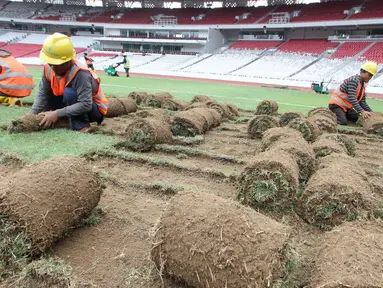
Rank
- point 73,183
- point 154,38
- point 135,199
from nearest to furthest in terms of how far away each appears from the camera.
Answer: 1. point 73,183
2. point 135,199
3. point 154,38

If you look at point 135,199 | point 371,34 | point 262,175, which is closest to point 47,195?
point 135,199

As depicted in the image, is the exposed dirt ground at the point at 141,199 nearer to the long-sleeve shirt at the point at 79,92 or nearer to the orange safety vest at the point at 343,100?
the long-sleeve shirt at the point at 79,92

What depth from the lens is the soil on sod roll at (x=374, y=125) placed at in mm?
8141

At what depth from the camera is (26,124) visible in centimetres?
590

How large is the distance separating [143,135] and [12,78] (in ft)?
16.8

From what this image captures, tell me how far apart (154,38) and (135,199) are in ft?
156

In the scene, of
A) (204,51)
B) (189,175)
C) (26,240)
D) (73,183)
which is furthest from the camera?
(204,51)

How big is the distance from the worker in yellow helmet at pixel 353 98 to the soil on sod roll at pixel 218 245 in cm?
792

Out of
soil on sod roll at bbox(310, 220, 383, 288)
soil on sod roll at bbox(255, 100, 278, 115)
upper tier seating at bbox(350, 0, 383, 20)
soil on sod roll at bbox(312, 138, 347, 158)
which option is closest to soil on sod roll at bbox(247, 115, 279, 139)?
→ soil on sod roll at bbox(312, 138, 347, 158)

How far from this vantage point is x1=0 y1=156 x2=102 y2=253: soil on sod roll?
265cm

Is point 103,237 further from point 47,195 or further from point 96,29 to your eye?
point 96,29

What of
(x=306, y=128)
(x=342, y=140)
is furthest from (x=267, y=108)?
(x=342, y=140)

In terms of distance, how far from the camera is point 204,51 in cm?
4509

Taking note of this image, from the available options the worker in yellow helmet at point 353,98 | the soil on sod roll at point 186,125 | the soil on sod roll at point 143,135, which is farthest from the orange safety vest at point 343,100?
the soil on sod roll at point 143,135
